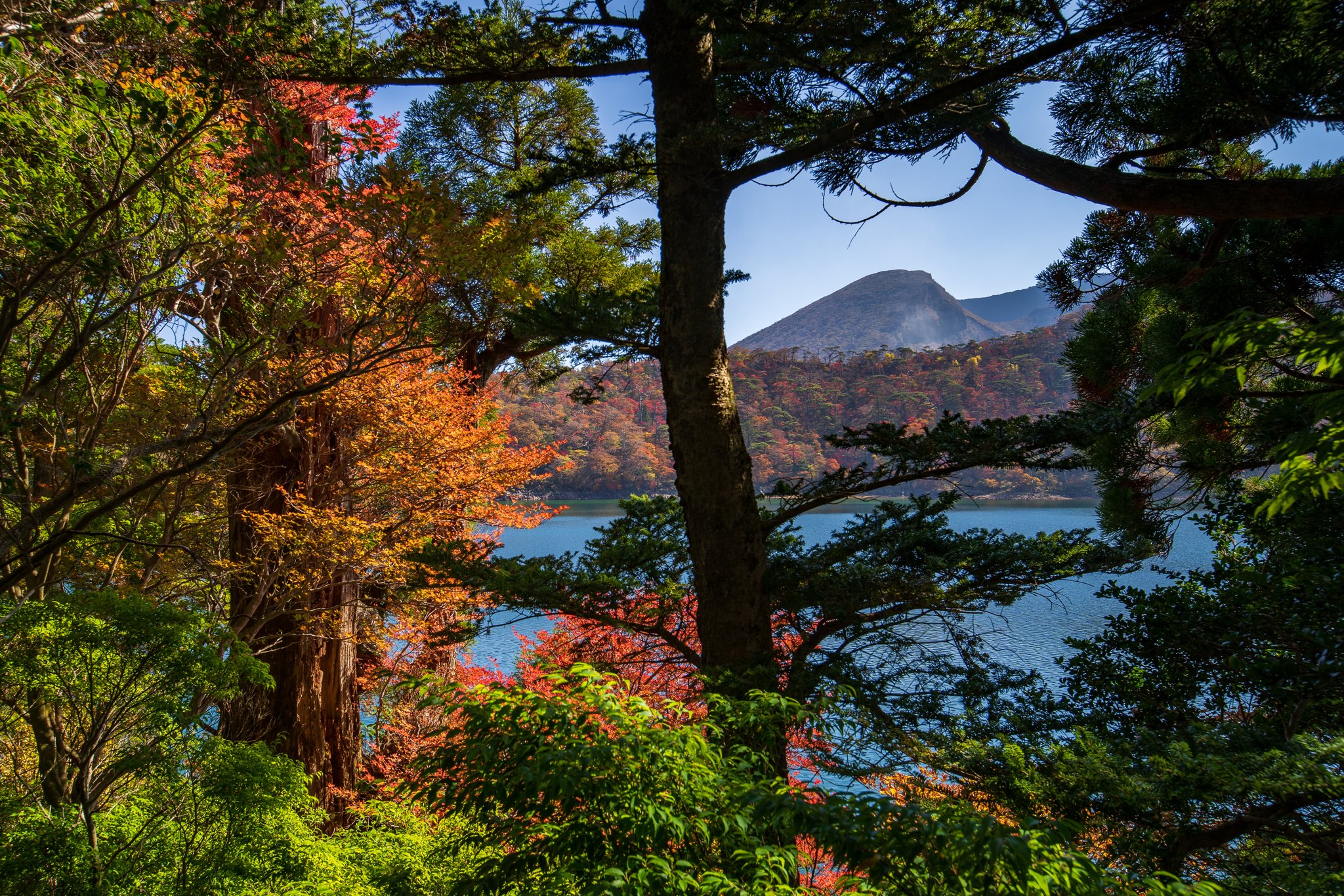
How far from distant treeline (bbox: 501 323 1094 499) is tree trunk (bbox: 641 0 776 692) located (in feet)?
51.0

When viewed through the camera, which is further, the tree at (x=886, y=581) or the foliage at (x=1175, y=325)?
the foliage at (x=1175, y=325)

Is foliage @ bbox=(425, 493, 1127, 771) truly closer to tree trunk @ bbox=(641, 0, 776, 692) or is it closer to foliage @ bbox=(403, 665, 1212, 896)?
tree trunk @ bbox=(641, 0, 776, 692)

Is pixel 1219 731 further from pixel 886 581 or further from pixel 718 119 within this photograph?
pixel 718 119

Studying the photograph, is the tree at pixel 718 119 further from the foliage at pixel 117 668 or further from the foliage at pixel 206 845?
the foliage at pixel 117 668

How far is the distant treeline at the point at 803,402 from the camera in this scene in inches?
803

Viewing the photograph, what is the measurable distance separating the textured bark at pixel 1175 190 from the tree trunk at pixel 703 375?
1.41 meters

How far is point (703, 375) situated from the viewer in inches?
132

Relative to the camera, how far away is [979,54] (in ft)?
9.91

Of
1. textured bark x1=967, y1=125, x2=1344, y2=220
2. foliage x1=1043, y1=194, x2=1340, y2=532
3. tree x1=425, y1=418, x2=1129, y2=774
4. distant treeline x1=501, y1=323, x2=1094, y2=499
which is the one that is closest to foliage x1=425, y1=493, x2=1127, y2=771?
tree x1=425, y1=418, x2=1129, y2=774

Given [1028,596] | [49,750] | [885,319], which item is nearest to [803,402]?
[1028,596]

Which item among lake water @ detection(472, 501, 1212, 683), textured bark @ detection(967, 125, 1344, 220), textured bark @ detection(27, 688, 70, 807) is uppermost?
textured bark @ detection(967, 125, 1344, 220)

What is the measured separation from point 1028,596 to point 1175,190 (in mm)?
8532

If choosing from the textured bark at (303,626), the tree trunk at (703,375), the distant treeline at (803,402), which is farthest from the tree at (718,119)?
the distant treeline at (803,402)

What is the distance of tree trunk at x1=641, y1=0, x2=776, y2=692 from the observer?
3.35 metres
